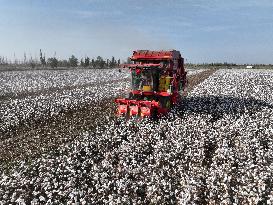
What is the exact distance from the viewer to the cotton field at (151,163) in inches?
392

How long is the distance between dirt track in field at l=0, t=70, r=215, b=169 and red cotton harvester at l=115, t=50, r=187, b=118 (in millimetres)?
1570

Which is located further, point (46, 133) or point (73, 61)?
point (73, 61)

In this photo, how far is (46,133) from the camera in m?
16.5

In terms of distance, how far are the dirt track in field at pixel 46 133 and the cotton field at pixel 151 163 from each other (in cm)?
15

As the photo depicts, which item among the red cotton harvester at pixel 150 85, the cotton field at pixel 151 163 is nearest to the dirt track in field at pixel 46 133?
the cotton field at pixel 151 163

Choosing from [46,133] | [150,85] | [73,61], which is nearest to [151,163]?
[46,133]

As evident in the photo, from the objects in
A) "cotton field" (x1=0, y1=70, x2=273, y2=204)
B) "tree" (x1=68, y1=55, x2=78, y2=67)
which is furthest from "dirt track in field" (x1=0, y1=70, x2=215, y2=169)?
"tree" (x1=68, y1=55, x2=78, y2=67)

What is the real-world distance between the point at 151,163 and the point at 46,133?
6301mm

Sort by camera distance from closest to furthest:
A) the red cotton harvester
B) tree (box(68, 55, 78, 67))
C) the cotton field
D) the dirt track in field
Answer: the cotton field
the dirt track in field
the red cotton harvester
tree (box(68, 55, 78, 67))

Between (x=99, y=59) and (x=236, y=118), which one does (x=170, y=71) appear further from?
(x=99, y=59)

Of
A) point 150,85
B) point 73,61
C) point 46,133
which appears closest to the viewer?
point 46,133

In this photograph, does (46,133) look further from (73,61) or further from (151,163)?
(73,61)

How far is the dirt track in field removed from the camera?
1370 cm

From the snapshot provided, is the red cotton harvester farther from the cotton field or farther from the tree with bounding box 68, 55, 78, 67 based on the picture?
the tree with bounding box 68, 55, 78, 67
